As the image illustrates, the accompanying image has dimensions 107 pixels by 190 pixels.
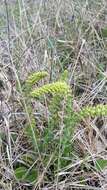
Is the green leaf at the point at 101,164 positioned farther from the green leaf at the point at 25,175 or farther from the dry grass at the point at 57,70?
the green leaf at the point at 25,175

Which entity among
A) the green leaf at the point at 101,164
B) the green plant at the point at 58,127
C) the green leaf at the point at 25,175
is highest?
the green plant at the point at 58,127

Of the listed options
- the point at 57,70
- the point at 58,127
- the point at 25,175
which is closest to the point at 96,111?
the point at 58,127

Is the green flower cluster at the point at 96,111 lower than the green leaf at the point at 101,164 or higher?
higher

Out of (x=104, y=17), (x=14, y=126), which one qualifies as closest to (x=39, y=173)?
(x=14, y=126)

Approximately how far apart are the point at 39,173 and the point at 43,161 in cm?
4

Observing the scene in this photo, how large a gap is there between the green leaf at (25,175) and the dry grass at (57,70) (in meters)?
0.02

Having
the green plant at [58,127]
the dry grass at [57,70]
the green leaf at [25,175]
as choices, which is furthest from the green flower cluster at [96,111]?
the green leaf at [25,175]

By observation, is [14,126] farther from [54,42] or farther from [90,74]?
[54,42]

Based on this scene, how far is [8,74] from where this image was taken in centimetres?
178

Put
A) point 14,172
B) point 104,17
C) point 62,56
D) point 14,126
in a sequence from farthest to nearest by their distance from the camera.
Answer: point 104,17, point 62,56, point 14,126, point 14,172

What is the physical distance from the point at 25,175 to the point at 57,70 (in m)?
0.61

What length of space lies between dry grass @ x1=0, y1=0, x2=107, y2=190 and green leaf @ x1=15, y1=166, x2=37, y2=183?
0.7 inches

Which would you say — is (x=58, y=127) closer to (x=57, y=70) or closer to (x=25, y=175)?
(x=25, y=175)

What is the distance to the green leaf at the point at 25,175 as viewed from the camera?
133cm
